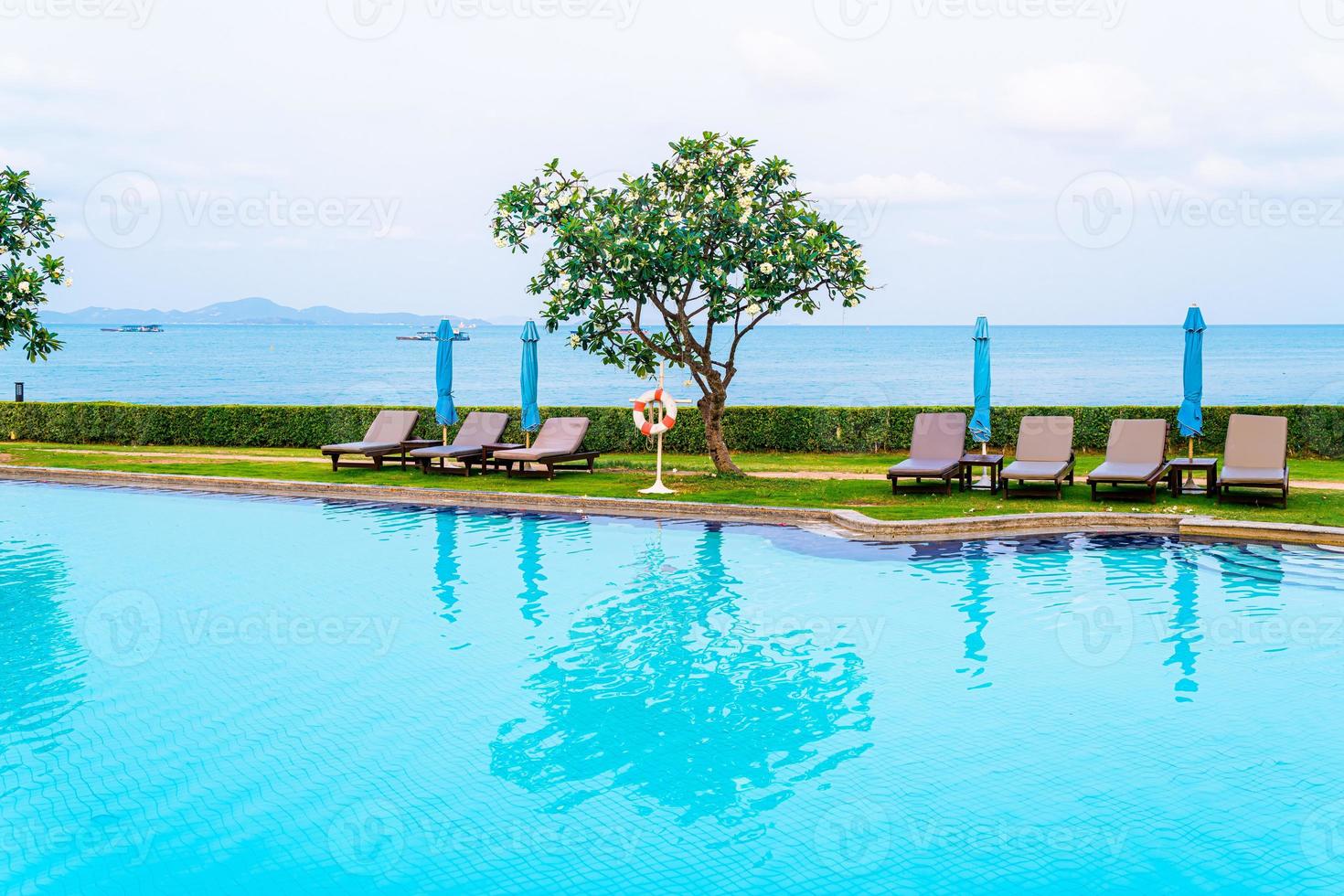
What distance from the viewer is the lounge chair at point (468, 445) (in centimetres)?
1716

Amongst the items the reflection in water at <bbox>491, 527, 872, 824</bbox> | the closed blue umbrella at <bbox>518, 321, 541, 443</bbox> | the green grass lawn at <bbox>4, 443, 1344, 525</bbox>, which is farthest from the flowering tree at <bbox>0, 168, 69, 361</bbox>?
the reflection in water at <bbox>491, 527, 872, 824</bbox>

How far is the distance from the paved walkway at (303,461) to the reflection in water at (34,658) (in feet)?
27.9

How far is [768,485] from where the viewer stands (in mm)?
15594

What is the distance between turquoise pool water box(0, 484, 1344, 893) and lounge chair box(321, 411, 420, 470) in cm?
602

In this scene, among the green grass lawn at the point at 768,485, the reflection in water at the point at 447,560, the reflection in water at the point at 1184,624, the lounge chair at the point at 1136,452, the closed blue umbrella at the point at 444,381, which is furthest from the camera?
the closed blue umbrella at the point at 444,381

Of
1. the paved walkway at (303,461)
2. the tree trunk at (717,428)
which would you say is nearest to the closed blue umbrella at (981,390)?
the paved walkway at (303,461)

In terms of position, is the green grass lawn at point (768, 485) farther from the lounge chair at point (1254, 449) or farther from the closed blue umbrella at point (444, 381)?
the closed blue umbrella at point (444, 381)

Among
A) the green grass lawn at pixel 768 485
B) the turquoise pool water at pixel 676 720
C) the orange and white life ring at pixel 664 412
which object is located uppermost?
the orange and white life ring at pixel 664 412

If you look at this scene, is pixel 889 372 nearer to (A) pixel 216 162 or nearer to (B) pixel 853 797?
(A) pixel 216 162

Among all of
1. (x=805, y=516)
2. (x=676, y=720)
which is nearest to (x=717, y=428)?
(x=805, y=516)

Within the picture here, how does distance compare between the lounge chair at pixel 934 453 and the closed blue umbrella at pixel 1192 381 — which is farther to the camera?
the closed blue umbrella at pixel 1192 381

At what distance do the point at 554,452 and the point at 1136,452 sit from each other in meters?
8.59

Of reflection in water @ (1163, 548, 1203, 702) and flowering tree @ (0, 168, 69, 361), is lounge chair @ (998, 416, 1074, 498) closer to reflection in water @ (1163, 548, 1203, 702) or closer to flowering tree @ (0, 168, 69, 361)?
reflection in water @ (1163, 548, 1203, 702)

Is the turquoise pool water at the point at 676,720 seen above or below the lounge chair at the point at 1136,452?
below
